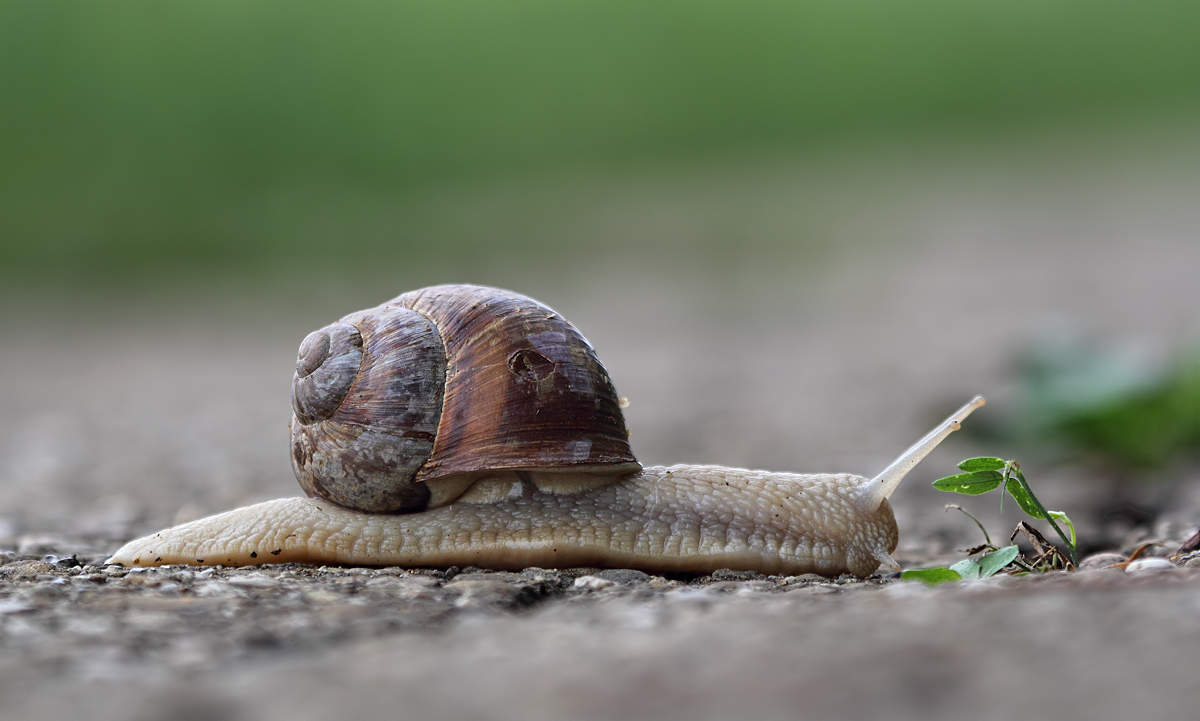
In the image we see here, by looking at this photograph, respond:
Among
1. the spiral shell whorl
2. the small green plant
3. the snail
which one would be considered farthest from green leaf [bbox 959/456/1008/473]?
the spiral shell whorl

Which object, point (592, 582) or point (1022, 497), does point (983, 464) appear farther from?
point (592, 582)

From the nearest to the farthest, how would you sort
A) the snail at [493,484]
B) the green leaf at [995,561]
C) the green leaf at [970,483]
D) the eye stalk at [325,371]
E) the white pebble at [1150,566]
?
the white pebble at [1150,566] < the green leaf at [995,561] < the green leaf at [970,483] < the snail at [493,484] < the eye stalk at [325,371]

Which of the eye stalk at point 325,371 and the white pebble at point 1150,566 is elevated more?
the eye stalk at point 325,371

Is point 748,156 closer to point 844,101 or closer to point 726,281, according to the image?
point 844,101

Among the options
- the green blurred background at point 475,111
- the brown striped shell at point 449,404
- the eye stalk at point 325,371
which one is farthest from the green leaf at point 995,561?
the green blurred background at point 475,111

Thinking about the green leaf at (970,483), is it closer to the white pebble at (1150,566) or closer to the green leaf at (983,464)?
the green leaf at (983,464)

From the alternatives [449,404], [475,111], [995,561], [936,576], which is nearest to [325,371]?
[449,404]

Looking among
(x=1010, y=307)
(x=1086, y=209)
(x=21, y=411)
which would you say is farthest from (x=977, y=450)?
(x=1086, y=209)

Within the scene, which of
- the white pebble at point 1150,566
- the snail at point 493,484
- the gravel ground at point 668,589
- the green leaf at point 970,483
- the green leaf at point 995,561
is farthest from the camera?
the snail at point 493,484
